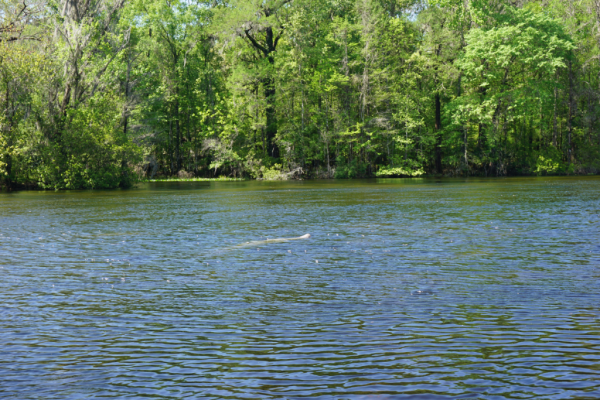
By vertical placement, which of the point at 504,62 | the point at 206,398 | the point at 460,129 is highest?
the point at 504,62

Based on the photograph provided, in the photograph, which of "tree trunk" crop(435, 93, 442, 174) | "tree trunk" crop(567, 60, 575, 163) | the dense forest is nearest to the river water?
the dense forest

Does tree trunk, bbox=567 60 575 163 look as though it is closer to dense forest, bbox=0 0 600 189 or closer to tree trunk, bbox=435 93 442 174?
dense forest, bbox=0 0 600 189

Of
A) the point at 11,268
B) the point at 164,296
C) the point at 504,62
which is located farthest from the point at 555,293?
the point at 504,62

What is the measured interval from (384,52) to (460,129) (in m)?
11.7

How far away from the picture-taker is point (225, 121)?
7175cm

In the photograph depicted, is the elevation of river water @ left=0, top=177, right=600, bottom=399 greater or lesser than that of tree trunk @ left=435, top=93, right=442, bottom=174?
lesser

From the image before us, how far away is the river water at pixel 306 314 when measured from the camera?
240 inches

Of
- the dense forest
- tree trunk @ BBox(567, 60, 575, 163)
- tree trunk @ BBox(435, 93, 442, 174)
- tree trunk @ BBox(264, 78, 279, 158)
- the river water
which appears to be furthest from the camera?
tree trunk @ BBox(264, 78, 279, 158)

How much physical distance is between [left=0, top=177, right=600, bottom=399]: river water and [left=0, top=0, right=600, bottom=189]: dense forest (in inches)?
1850

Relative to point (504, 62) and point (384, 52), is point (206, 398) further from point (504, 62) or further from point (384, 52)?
point (384, 52)

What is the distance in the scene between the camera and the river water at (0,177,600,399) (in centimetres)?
609

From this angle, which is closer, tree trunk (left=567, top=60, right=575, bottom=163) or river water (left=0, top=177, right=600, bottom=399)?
river water (left=0, top=177, right=600, bottom=399)

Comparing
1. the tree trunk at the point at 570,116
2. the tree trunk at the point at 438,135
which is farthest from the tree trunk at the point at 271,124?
the tree trunk at the point at 570,116

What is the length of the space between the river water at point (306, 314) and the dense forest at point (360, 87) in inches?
1850
